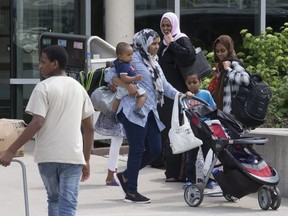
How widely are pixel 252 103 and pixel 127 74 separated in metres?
1.20

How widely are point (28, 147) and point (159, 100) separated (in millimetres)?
4583

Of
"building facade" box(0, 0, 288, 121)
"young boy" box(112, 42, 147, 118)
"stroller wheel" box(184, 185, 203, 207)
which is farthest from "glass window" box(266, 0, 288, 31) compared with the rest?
"stroller wheel" box(184, 185, 203, 207)

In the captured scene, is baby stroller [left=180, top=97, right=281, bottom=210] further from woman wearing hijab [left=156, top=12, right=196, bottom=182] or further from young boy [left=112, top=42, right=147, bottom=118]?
woman wearing hijab [left=156, top=12, right=196, bottom=182]

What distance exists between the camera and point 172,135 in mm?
8867

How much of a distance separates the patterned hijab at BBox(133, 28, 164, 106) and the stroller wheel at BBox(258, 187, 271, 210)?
1346mm

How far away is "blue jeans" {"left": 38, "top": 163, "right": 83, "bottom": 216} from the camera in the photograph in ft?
21.0

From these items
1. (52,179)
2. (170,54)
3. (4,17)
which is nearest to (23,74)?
(4,17)

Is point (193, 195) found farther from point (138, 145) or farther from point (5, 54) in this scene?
point (5, 54)

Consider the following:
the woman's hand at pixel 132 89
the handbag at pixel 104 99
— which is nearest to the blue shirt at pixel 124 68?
the woman's hand at pixel 132 89

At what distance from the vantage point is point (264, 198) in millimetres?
8562

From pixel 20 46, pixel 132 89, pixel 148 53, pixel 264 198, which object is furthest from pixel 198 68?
pixel 20 46

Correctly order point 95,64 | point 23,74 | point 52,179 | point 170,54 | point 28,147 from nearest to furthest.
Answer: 1. point 52,179
2. point 170,54
3. point 95,64
4. point 28,147
5. point 23,74

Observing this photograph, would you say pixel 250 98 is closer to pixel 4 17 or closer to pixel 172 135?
pixel 172 135

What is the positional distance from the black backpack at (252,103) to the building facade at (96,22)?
5775 mm
